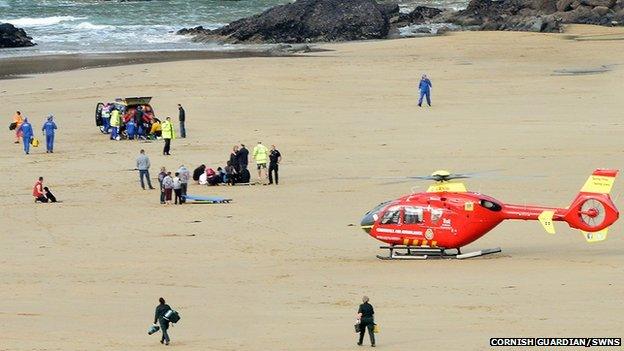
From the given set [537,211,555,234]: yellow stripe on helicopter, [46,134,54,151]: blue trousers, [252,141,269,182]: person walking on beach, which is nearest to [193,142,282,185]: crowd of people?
[252,141,269,182]: person walking on beach

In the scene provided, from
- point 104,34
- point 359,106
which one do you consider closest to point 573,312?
point 359,106

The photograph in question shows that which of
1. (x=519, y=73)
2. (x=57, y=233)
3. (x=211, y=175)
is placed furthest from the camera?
(x=519, y=73)

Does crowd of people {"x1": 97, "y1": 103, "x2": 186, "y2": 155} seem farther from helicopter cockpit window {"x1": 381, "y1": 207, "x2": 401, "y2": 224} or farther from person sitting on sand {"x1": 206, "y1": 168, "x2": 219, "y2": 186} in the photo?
helicopter cockpit window {"x1": 381, "y1": 207, "x2": 401, "y2": 224}

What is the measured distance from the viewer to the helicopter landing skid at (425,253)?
66.1 feet

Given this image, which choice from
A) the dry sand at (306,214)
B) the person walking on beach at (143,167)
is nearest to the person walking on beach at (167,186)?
the dry sand at (306,214)

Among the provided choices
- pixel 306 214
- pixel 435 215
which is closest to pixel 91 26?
pixel 306 214

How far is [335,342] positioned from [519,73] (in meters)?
29.7

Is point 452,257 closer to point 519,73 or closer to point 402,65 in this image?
point 519,73

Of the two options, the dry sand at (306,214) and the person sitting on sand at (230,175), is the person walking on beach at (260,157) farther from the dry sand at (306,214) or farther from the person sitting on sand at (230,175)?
the dry sand at (306,214)

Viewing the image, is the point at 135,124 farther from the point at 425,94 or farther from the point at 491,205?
the point at 491,205

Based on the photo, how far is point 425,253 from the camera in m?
20.5

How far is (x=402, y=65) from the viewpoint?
47.3m

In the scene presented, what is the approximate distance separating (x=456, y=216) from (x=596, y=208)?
6.90 ft

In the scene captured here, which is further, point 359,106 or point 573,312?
point 359,106
